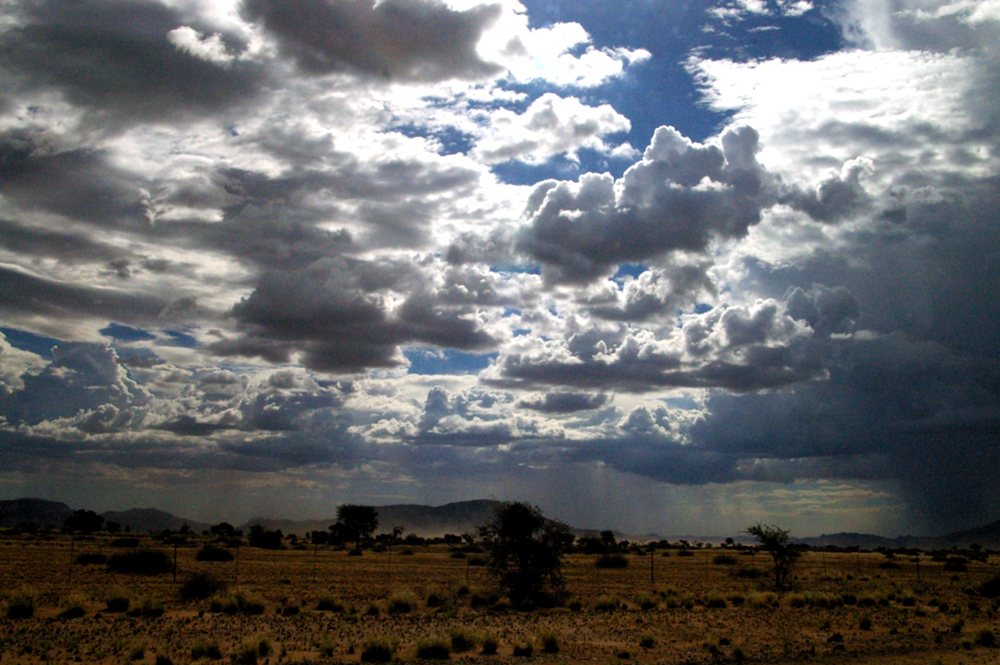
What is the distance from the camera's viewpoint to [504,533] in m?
48.6

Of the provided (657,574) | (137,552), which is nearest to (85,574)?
(137,552)

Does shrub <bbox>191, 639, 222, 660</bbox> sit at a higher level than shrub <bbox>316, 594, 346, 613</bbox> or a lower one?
higher

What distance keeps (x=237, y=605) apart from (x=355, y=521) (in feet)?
350

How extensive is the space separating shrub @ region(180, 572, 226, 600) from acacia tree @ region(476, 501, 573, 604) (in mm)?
16288

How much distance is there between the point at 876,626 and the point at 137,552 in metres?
53.2

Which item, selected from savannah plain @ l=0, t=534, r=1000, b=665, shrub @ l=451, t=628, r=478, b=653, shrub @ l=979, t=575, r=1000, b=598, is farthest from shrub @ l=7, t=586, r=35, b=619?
shrub @ l=979, t=575, r=1000, b=598

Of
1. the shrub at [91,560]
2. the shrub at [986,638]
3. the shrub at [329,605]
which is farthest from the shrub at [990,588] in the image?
the shrub at [91,560]

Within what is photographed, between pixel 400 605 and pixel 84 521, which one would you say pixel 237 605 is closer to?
Result: pixel 400 605

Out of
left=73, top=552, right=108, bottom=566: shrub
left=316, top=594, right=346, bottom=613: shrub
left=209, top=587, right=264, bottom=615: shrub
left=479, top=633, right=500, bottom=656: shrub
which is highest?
left=479, top=633, right=500, bottom=656: shrub

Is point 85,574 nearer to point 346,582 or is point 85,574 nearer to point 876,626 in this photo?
point 346,582

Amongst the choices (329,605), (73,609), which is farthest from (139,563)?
(329,605)

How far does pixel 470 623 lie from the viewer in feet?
117

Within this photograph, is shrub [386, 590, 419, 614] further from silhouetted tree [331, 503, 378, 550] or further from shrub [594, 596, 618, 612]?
silhouetted tree [331, 503, 378, 550]

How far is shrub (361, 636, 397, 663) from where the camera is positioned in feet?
87.9
